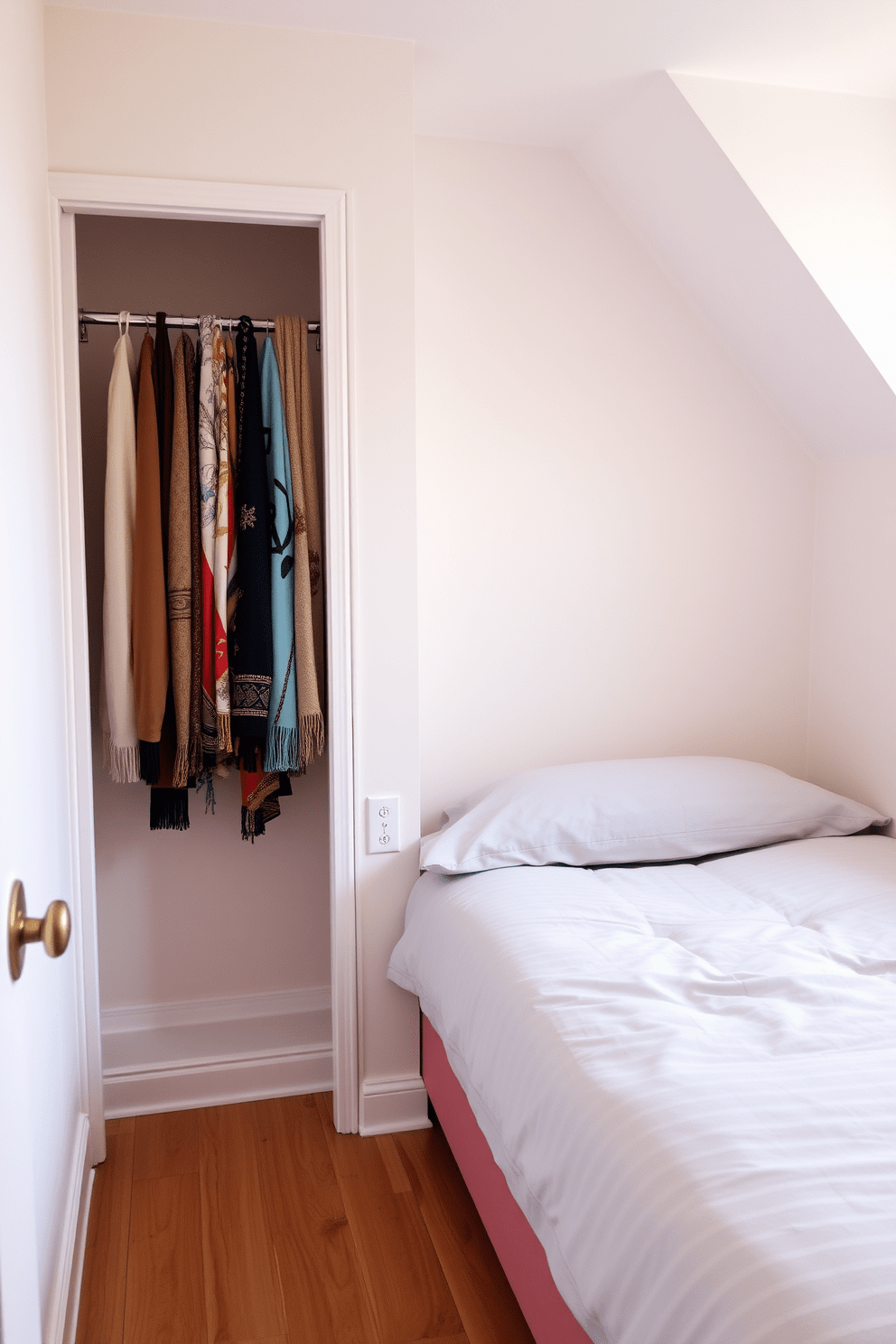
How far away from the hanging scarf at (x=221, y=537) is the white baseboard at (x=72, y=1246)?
871 mm

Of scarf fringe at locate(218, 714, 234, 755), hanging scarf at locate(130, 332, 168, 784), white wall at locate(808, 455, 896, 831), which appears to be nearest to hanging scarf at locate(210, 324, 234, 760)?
scarf fringe at locate(218, 714, 234, 755)

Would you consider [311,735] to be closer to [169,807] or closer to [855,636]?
[169,807]

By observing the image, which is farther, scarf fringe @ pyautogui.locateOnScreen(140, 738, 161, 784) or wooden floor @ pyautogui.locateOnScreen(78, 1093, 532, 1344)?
scarf fringe @ pyautogui.locateOnScreen(140, 738, 161, 784)

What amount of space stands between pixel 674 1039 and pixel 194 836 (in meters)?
1.60

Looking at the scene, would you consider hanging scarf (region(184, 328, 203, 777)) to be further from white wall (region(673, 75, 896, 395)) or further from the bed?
white wall (region(673, 75, 896, 395))

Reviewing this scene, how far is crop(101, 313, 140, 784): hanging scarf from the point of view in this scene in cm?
222

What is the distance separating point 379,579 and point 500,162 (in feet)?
3.84

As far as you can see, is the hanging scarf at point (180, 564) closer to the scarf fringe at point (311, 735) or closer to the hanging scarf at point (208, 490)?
the hanging scarf at point (208, 490)

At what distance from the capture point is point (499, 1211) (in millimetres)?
1675

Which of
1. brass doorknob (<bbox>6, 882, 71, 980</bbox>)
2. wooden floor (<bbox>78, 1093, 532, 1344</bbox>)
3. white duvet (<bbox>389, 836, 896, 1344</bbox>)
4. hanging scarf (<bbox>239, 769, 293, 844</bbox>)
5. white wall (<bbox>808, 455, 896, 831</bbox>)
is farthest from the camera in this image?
white wall (<bbox>808, 455, 896, 831</bbox>)

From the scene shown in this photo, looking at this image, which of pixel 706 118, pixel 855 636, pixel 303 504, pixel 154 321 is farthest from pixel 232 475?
pixel 855 636

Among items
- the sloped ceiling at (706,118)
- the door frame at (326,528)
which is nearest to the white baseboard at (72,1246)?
the door frame at (326,528)

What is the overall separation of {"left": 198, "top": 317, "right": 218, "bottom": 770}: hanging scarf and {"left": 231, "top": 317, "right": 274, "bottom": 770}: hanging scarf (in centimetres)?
5

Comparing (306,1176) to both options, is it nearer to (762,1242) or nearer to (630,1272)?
(630,1272)
